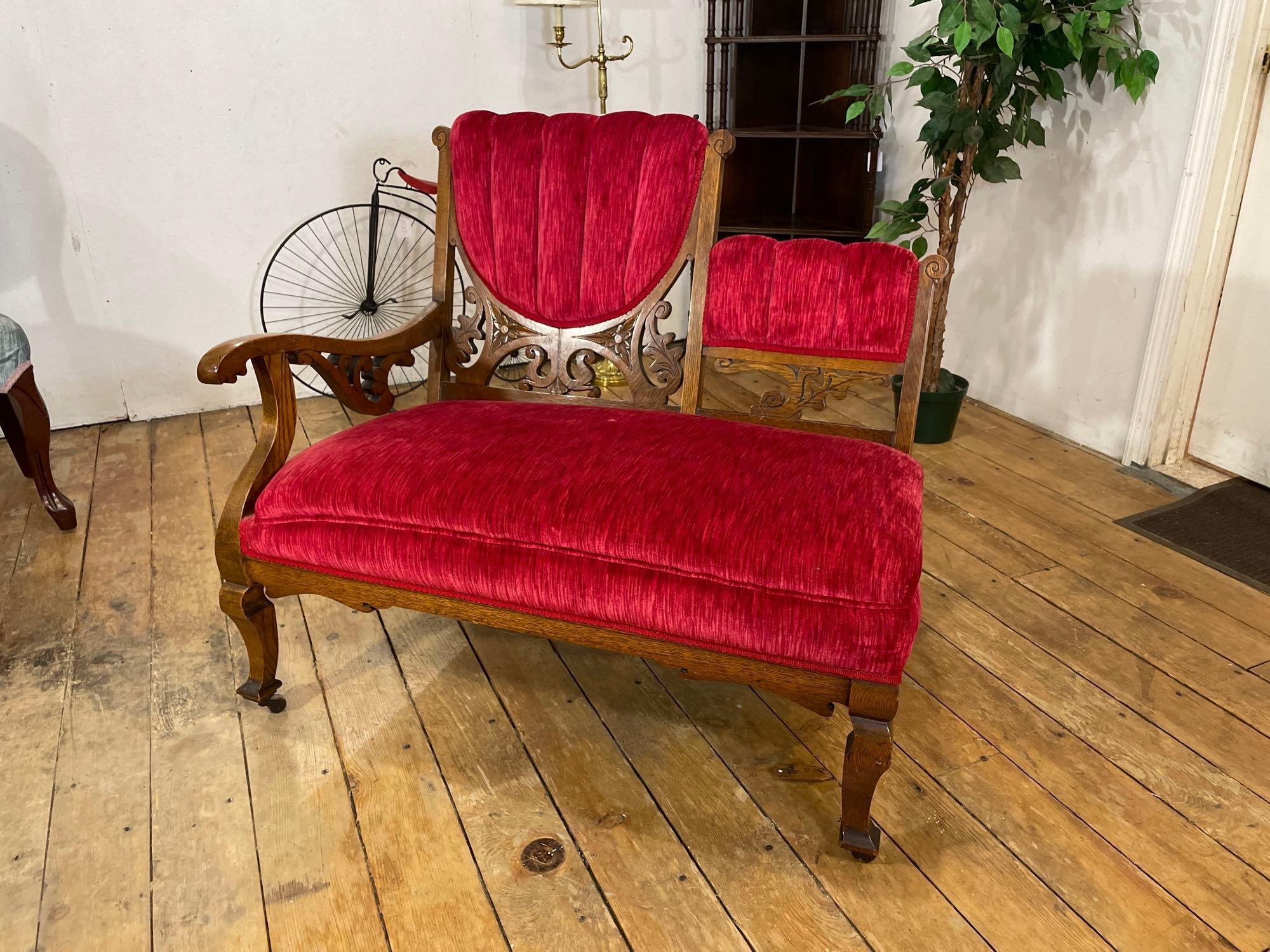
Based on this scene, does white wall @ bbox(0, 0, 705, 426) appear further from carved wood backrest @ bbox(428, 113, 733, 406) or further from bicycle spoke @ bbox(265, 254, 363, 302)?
carved wood backrest @ bbox(428, 113, 733, 406)

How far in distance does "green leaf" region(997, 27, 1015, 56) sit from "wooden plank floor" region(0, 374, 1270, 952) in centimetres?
116

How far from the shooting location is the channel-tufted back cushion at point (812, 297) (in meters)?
1.58

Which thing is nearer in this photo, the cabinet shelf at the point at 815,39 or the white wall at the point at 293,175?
the white wall at the point at 293,175

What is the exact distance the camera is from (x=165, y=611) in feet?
6.53

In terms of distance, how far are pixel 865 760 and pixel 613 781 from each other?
43cm

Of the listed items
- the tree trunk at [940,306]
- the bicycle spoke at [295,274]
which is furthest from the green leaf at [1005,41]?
the bicycle spoke at [295,274]

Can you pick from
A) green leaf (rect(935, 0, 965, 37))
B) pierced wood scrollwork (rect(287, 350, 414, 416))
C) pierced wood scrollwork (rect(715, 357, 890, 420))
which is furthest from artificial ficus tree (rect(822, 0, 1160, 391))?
pierced wood scrollwork (rect(287, 350, 414, 416))

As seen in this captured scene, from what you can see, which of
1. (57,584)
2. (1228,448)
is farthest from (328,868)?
(1228,448)

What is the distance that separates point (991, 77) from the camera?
247 centimetres

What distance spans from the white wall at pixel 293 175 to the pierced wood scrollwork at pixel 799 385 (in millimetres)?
1393

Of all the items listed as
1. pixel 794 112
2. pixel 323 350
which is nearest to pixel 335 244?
pixel 794 112

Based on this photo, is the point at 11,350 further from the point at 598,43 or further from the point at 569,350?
the point at 598,43

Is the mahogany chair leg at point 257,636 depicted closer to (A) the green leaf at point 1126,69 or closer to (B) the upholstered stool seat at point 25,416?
(B) the upholstered stool seat at point 25,416

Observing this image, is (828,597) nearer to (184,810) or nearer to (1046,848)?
(1046,848)
